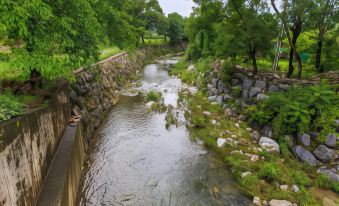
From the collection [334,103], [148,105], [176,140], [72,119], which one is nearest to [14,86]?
[72,119]

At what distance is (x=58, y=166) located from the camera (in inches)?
185

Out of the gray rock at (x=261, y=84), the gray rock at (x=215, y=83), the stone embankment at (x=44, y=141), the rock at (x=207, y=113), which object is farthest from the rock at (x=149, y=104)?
the gray rock at (x=261, y=84)

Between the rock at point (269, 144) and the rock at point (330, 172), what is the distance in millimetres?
1278

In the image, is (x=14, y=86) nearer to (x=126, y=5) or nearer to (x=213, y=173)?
(x=126, y=5)

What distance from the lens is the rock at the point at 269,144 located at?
7.13 meters

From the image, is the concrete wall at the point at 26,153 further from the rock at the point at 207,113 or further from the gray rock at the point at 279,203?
the rock at the point at 207,113

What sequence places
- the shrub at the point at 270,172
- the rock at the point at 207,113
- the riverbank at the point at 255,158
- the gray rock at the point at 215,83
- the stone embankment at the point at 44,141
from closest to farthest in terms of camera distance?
the stone embankment at the point at 44,141
the riverbank at the point at 255,158
the shrub at the point at 270,172
the rock at the point at 207,113
the gray rock at the point at 215,83

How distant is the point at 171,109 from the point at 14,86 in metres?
7.42

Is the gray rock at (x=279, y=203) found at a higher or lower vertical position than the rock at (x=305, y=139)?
lower

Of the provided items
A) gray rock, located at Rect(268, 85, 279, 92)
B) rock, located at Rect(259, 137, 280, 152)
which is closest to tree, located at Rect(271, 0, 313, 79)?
gray rock, located at Rect(268, 85, 279, 92)

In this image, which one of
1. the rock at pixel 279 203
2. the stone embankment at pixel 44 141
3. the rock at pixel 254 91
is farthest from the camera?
the rock at pixel 254 91

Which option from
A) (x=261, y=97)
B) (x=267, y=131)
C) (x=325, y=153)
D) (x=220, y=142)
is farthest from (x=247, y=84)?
(x=325, y=153)

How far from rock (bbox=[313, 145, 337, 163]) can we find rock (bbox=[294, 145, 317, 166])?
0.62 ft

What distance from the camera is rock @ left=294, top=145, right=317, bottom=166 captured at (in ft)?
21.1
